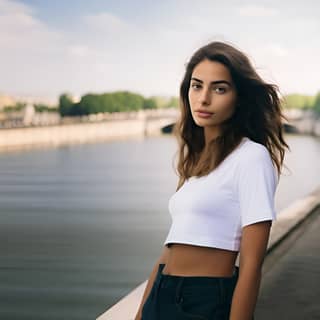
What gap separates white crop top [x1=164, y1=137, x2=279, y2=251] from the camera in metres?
1.05

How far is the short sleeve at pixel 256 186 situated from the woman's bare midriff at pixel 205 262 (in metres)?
0.07

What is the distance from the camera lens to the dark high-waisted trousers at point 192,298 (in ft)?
3.54

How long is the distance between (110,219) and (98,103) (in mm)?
40802

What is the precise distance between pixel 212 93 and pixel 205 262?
0.26m

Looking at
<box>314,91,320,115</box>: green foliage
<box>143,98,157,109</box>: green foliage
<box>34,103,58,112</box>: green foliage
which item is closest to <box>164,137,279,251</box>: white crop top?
<box>34,103,58,112</box>: green foliage

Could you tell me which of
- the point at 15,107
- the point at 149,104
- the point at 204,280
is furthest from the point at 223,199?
the point at 149,104

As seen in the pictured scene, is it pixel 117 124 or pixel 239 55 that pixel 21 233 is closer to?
pixel 239 55

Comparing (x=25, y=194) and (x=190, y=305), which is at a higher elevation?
(x=190, y=305)

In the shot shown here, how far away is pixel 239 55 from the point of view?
1148mm

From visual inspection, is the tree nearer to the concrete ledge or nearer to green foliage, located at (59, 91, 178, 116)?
green foliage, located at (59, 91, 178, 116)

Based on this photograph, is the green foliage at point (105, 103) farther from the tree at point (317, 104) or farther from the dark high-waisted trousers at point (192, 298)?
the dark high-waisted trousers at point (192, 298)

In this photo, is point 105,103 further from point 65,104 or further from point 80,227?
point 80,227

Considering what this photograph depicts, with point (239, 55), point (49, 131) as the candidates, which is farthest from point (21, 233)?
point (49, 131)

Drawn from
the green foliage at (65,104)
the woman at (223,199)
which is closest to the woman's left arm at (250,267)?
the woman at (223,199)
